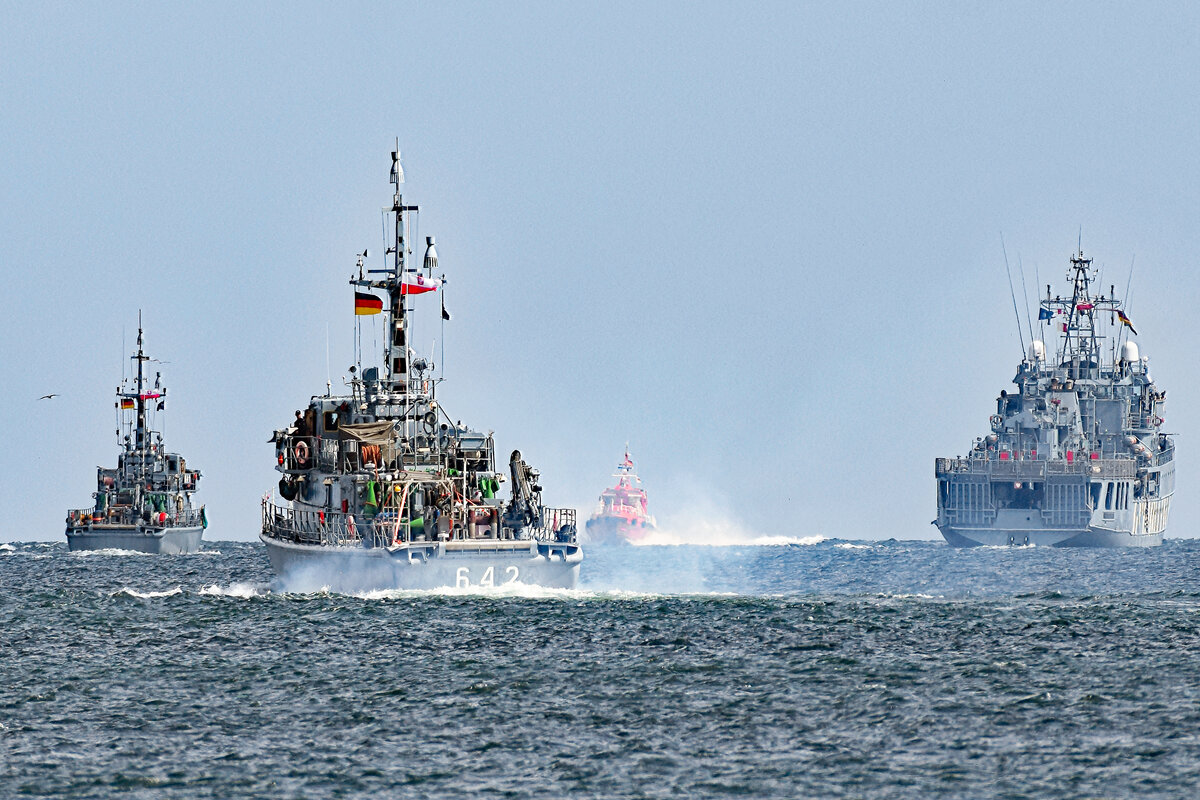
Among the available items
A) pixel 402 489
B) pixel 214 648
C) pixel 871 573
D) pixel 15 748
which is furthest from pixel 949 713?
pixel 871 573

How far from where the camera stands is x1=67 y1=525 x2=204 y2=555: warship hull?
161m

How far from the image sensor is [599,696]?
45.3 meters

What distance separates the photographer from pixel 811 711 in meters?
42.7

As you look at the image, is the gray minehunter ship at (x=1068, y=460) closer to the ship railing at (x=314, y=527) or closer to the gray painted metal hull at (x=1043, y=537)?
the gray painted metal hull at (x=1043, y=537)

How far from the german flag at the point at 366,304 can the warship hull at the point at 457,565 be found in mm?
13314

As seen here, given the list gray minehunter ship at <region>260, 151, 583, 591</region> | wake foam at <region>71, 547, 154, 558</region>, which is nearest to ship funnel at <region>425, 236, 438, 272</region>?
gray minehunter ship at <region>260, 151, 583, 591</region>

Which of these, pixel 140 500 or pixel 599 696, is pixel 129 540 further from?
pixel 599 696

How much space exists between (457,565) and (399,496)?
16.2ft

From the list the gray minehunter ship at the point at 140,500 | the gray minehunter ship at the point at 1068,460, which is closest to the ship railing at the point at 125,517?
the gray minehunter ship at the point at 140,500

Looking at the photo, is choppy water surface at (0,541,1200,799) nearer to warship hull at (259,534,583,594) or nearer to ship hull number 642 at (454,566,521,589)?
ship hull number 642 at (454,566,521,589)

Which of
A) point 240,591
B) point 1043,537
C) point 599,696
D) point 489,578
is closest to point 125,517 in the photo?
point 1043,537

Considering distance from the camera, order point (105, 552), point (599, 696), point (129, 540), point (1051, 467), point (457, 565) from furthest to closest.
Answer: point (1051, 467) → point (105, 552) → point (129, 540) → point (457, 565) → point (599, 696)

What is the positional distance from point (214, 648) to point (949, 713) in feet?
79.6

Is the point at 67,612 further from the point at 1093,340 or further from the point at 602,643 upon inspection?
the point at 1093,340
